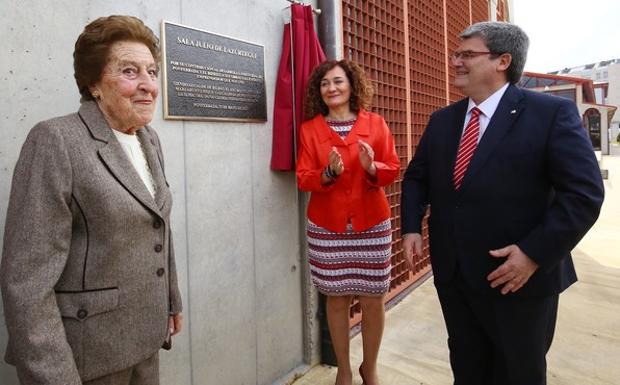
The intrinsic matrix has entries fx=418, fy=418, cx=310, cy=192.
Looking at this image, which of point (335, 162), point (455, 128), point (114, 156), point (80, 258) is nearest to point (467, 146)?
point (455, 128)

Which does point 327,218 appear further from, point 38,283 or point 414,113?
point 414,113

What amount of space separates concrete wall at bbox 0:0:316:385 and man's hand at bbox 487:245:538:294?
1.38 m

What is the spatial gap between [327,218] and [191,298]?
849 mm

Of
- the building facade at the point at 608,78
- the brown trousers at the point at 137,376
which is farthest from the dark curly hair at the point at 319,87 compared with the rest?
the building facade at the point at 608,78

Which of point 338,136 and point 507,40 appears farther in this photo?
point 338,136

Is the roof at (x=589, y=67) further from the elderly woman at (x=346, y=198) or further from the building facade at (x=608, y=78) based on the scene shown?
the elderly woman at (x=346, y=198)

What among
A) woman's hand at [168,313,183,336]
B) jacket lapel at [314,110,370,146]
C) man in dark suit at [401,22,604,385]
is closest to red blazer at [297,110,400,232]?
jacket lapel at [314,110,370,146]

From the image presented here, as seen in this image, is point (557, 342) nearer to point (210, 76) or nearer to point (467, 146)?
point (467, 146)

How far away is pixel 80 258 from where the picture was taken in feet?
3.81

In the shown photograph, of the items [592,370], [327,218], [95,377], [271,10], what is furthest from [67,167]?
[592,370]

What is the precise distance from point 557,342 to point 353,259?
202 centimetres

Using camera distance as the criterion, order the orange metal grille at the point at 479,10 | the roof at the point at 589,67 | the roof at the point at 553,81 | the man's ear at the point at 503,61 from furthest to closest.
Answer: the roof at the point at 589,67, the roof at the point at 553,81, the orange metal grille at the point at 479,10, the man's ear at the point at 503,61

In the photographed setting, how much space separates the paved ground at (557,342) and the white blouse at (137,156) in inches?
75.3

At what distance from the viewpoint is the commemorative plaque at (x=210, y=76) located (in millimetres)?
2010
